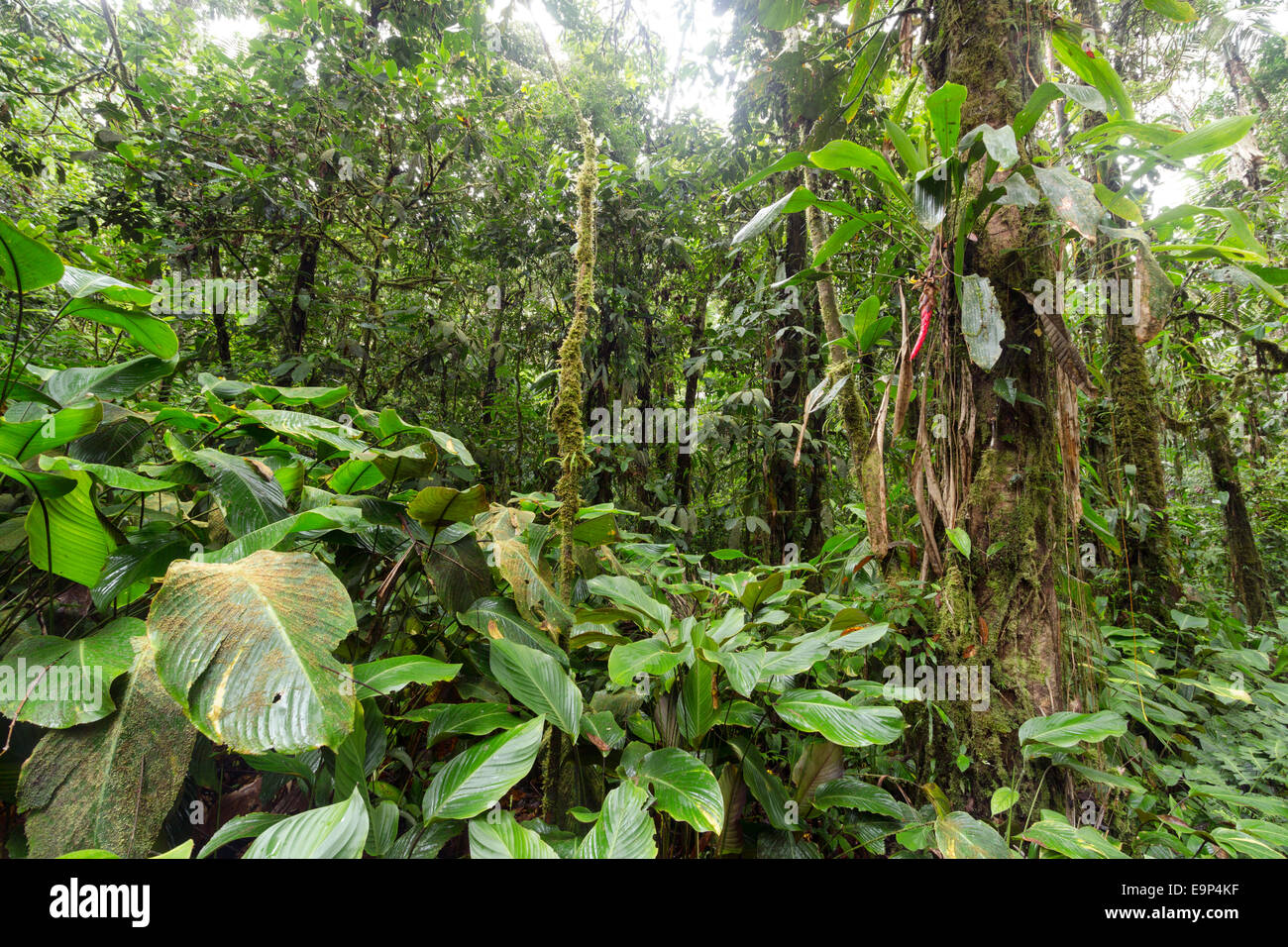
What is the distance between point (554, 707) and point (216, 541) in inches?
29.8

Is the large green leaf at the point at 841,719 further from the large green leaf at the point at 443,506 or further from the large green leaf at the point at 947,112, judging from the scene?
the large green leaf at the point at 947,112

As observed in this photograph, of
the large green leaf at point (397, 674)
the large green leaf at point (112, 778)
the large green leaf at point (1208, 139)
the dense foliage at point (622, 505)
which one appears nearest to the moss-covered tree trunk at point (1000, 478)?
the dense foliage at point (622, 505)

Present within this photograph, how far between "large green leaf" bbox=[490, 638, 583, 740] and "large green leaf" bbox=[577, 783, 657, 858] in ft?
0.38

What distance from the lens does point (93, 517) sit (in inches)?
30.3

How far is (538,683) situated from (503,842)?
0.22 metres

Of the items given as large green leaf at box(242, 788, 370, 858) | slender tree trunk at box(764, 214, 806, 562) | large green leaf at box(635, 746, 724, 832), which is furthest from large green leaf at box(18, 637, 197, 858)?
slender tree trunk at box(764, 214, 806, 562)

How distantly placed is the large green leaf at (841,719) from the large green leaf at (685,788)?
0.18 metres

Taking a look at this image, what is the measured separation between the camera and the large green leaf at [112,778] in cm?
55

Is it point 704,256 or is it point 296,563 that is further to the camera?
point 704,256

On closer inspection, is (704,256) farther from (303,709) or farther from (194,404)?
(303,709)

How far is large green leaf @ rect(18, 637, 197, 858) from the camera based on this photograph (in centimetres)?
55

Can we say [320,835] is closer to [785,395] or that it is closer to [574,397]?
[574,397]
